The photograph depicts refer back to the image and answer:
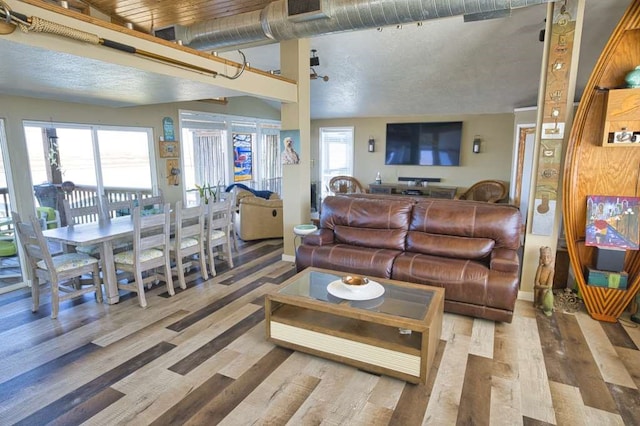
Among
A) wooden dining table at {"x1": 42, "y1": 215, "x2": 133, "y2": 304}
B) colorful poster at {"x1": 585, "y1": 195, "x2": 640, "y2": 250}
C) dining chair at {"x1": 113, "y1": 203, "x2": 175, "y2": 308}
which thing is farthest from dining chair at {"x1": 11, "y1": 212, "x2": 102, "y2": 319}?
colorful poster at {"x1": 585, "y1": 195, "x2": 640, "y2": 250}

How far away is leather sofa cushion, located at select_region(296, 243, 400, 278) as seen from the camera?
11.4ft

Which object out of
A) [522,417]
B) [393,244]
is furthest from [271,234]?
[522,417]

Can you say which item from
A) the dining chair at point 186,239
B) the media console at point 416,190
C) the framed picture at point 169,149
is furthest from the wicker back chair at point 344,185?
the dining chair at point 186,239

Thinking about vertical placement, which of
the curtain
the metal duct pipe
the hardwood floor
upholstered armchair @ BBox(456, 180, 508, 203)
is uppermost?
the metal duct pipe

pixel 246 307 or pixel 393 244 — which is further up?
pixel 393 244

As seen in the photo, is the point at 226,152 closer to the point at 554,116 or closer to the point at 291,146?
the point at 291,146

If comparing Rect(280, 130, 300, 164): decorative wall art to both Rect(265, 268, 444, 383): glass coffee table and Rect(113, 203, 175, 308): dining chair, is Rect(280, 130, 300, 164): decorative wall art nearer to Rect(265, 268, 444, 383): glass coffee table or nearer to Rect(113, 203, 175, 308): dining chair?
Rect(113, 203, 175, 308): dining chair

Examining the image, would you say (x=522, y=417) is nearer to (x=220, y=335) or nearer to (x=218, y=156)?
(x=220, y=335)

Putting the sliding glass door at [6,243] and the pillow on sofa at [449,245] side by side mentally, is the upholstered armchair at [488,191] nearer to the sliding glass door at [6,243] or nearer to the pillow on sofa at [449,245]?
the pillow on sofa at [449,245]

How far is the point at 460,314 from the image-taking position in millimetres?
3260

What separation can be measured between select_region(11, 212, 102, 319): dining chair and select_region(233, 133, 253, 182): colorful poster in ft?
14.1

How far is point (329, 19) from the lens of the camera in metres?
3.18

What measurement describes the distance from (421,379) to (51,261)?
124 inches

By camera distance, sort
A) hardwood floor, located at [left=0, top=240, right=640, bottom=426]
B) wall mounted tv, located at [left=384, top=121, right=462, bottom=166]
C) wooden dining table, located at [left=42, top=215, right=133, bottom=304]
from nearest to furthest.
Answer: hardwood floor, located at [left=0, top=240, right=640, bottom=426] < wooden dining table, located at [left=42, top=215, right=133, bottom=304] < wall mounted tv, located at [left=384, top=121, right=462, bottom=166]
